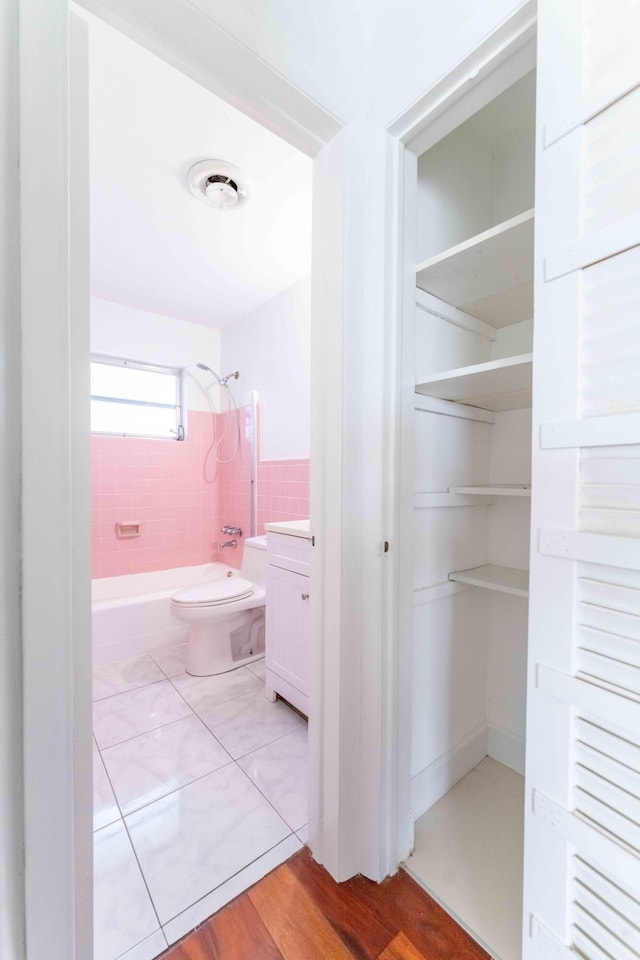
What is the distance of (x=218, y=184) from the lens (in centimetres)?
160

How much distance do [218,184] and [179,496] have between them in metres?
2.17

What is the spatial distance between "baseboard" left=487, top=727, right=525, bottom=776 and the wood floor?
1.99 feet

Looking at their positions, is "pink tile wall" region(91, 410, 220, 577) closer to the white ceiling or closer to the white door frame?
the white ceiling

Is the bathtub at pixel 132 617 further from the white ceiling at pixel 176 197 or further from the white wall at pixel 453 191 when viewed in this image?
the white wall at pixel 453 191

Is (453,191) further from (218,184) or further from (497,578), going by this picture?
(497,578)

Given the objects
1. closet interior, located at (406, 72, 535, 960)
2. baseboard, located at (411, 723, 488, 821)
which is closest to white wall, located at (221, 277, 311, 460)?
closet interior, located at (406, 72, 535, 960)

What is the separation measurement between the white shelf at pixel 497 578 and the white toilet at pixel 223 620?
4.21 ft

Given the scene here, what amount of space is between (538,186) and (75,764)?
1.30 metres

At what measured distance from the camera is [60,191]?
56cm

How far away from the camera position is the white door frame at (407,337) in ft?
2.90

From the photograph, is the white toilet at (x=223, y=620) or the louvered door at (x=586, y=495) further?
the white toilet at (x=223, y=620)

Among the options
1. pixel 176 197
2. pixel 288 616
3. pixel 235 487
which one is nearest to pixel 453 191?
pixel 176 197

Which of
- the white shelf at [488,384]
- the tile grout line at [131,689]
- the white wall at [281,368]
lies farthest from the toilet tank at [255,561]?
the white shelf at [488,384]

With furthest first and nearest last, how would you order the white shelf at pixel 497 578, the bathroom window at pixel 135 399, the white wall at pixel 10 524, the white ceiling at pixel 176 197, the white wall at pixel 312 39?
the bathroom window at pixel 135 399 → the white ceiling at pixel 176 197 → the white shelf at pixel 497 578 → the white wall at pixel 312 39 → the white wall at pixel 10 524
